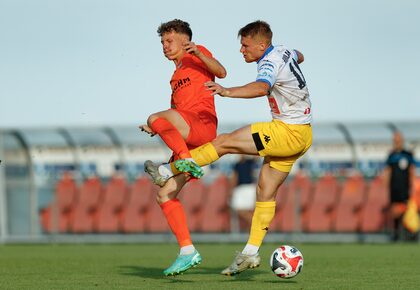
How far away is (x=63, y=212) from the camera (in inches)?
937

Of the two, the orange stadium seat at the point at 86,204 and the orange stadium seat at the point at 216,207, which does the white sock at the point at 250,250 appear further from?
the orange stadium seat at the point at 86,204

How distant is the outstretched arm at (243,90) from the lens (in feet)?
30.9

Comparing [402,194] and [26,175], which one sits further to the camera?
[26,175]

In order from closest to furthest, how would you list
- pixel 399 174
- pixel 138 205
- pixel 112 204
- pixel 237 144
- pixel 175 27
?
pixel 237 144, pixel 175 27, pixel 399 174, pixel 138 205, pixel 112 204

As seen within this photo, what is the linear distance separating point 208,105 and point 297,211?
1240 cm

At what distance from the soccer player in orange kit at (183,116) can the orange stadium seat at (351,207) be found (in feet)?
38.8

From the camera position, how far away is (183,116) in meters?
10.4

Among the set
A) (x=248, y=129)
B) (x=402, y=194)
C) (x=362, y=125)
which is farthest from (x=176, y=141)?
(x=362, y=125)

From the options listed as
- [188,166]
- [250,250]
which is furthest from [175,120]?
[250,250]

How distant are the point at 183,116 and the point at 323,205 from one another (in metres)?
12.5

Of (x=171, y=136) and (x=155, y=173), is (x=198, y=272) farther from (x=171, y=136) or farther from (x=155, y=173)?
(x=171, y=136)

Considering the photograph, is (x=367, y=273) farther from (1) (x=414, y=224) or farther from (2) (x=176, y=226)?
(1) (x=414, y=224)

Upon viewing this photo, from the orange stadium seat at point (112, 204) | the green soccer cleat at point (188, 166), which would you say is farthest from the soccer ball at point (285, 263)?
the orange stadium seat at point (112, 204)

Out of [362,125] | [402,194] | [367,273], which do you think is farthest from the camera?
[362,125]
